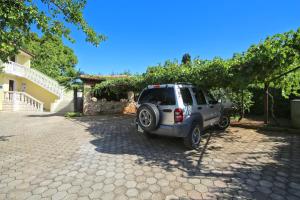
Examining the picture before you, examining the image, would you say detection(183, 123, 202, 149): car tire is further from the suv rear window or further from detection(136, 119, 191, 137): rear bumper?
the suv rear window

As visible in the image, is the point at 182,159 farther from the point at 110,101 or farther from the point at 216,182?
the point at 110,101

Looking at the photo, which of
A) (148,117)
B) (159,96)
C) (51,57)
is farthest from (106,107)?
(51,57)

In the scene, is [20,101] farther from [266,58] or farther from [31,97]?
[266,58]

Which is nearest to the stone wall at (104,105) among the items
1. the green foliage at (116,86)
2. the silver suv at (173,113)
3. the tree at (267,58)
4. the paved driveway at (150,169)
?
the green foliage at (116,86)

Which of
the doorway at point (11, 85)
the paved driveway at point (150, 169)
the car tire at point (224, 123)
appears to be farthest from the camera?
the doorway at point (11, 85)

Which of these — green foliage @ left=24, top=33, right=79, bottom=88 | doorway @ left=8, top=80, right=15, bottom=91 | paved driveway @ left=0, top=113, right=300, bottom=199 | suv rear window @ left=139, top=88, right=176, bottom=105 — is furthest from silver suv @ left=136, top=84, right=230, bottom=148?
green foliage @ left=24, top=33, right=79, bottom=88

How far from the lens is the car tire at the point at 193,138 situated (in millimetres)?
5641

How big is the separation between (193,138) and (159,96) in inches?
64.8

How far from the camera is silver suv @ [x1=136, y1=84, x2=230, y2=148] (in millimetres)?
5460

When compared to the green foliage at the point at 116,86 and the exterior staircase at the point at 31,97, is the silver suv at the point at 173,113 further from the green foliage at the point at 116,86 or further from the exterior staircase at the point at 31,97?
the exterior staircase at the point at 31,97

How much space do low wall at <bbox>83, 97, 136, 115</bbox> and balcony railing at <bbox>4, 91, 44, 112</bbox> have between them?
249 inches

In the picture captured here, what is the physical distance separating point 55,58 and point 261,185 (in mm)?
33362

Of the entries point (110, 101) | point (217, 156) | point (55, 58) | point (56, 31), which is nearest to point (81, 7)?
point (56, 31)

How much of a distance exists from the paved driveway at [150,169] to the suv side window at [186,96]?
146 cm
